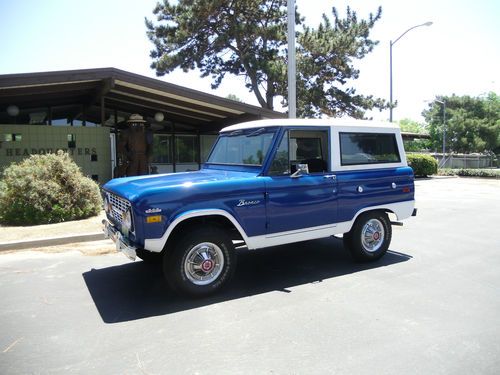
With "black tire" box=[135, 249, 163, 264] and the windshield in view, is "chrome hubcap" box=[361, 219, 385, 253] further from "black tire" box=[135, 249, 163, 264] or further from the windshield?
"black tire" box=[135, 249, 163, 264]

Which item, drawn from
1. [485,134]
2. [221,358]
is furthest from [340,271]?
[485,134]

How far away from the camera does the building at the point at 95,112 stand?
12.3 metres

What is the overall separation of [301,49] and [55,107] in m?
14.1

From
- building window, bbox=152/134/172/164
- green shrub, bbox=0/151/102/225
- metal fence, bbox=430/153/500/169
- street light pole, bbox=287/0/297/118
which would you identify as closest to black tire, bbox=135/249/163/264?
green shrub, bbox=0/151/102/225

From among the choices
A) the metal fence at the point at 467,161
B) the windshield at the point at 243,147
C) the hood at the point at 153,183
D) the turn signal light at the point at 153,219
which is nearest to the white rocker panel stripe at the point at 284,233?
the turn signal light at the point at 153,219

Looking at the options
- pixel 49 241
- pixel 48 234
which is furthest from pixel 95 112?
pixel 49 241

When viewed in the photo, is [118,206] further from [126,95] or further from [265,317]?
[126,95]

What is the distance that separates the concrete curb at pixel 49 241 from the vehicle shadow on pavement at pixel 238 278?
200cm

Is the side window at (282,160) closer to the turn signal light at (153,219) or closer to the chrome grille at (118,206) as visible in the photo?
the turn signal light at (153,219)

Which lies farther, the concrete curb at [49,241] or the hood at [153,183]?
the concrete curb at [49,241]

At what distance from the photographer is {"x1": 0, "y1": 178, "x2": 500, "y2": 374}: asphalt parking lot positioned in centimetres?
327

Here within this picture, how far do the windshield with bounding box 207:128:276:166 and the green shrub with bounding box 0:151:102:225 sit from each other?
469 centimetres

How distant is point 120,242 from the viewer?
4.67 m

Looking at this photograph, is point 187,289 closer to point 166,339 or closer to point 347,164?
point 166,339
